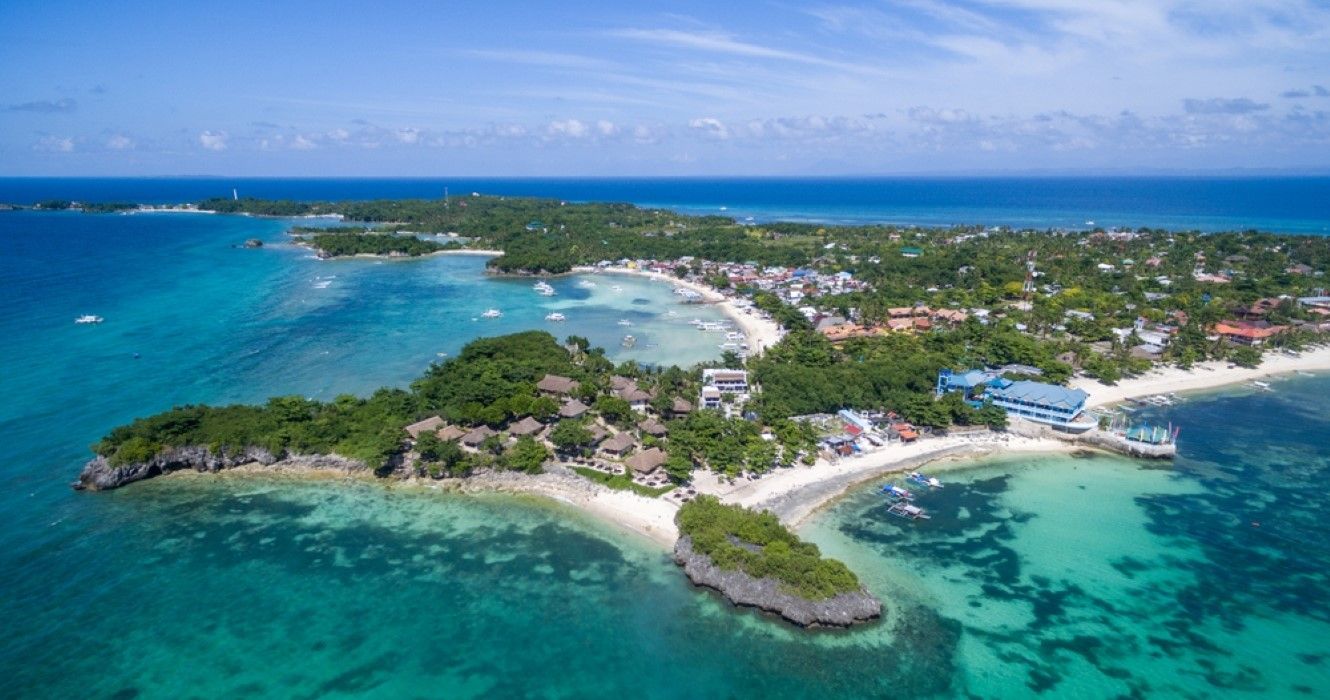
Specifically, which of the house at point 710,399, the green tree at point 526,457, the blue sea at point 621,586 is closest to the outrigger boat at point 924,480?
the blue sea at point 621,586

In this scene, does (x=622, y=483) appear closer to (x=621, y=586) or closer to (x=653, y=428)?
(x=653, y=428)

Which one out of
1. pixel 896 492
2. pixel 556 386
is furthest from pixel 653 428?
pixel 896 492

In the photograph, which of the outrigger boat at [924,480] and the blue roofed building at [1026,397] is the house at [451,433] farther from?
the blue roofed building at [1026,397]

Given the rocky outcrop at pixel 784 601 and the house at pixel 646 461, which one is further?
the house at pixel 646 461

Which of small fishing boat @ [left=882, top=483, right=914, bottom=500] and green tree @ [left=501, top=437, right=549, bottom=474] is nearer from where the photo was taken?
small fishing boat @ [left=882, top=483, right=914, bottom=500]

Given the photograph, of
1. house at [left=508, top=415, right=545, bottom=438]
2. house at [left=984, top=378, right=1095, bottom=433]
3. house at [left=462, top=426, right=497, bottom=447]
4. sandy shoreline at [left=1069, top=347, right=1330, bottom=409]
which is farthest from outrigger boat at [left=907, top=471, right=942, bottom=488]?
house at [left=462, top=426, right=497, bottom=447]

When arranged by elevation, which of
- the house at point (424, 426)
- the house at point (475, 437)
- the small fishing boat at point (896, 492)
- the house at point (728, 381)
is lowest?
the small fishing boat at point (896, 492)

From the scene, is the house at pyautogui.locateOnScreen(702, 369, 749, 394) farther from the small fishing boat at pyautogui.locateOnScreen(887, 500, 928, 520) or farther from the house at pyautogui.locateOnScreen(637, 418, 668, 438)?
the small fishing boat at pyautogui.locateOnScreen(887, 500, 928, 520)

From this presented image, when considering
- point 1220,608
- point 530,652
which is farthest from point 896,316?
point 530,652
